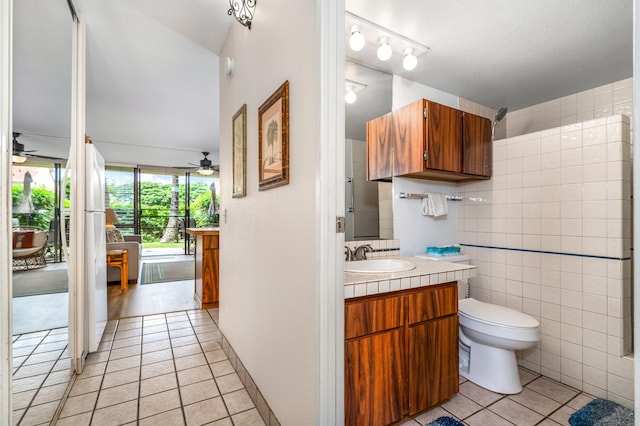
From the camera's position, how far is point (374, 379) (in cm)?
138

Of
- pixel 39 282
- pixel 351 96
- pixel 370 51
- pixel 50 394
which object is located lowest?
pixel 50 394

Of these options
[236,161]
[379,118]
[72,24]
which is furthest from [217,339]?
[72,24]

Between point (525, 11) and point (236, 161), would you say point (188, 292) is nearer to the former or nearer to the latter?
point (236, 161)

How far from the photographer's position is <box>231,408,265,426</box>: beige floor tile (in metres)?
1.59

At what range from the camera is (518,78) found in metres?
2.58

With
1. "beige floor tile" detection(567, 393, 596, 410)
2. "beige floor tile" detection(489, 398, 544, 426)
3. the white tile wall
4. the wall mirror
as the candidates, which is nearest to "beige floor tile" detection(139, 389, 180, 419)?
the wall mirror

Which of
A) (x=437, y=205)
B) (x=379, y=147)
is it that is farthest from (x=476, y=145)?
(x=379, y=147)

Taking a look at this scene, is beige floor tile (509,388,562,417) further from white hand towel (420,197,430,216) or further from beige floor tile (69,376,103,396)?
beige floor tile (69,376,103,396)

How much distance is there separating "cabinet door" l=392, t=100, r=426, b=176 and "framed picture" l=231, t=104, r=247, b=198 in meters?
1.13

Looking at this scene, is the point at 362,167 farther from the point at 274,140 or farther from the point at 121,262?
the point at 121,262

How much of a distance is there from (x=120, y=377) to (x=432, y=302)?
213 centimetres

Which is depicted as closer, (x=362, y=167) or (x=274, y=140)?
(x=274, y=140)

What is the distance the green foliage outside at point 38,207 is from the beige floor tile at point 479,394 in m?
2.50

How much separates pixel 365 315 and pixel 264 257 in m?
0.65
